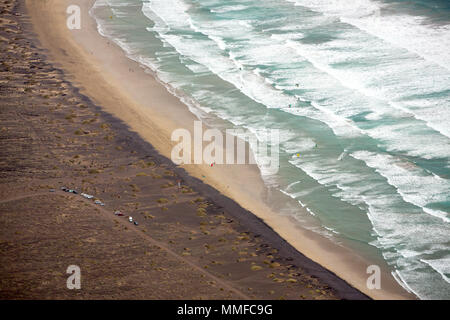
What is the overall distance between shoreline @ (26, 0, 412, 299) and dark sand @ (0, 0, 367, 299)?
590 millimetres

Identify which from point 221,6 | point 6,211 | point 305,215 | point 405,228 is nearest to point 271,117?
point 305,215

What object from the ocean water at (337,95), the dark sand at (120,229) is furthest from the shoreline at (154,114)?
the ocean water at (337,95)

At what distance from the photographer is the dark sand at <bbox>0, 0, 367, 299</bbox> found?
69.5 ft

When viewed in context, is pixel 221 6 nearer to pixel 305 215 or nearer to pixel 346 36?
pixel 346 36

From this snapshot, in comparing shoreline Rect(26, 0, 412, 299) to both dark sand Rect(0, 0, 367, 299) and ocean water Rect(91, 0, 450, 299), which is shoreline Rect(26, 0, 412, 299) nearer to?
dark sand Rect(0, 0, 367, 299)

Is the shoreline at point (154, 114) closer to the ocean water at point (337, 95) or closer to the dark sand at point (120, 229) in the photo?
the dark sand at point (120, 229)

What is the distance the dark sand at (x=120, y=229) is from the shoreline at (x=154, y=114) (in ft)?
1.93

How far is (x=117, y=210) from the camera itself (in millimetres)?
25578

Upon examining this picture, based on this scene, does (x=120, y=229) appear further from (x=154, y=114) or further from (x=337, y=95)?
(x=337, y=95)

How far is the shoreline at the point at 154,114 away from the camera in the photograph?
2398 cm

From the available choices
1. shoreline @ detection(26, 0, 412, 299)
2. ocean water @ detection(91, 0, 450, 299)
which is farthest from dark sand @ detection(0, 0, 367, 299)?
ocean water @ detection(91, 0, 450, 299)

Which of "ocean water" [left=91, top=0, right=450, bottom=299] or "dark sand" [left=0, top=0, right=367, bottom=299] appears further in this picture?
"ocean water" [left=91, top=0, right=450, bottom=299]

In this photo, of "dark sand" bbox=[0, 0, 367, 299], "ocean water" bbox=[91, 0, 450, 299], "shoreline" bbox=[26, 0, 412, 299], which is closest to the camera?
"dark sand" bbox=[0, 0, 367, 299]

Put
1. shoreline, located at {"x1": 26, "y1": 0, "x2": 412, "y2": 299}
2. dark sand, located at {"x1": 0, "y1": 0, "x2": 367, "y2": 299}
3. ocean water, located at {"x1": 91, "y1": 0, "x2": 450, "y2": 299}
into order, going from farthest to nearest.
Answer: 1. ocean water, located at {"x1": 91, "y1": 0, "x2": 450, "y2": 299}
2. shoreline, located at {"x1": 26, "y1": 0, "x2": 412, "y2": 299}
3. dark sand, located at {"x1": 0, "y1": 0, "x2": 367, "y2": 299}
